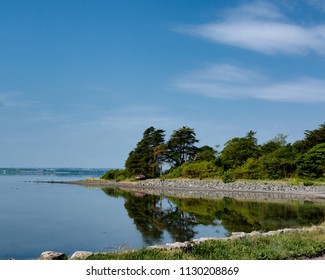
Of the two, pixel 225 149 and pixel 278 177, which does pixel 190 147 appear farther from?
pixel 278 177

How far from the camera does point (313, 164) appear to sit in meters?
37.2

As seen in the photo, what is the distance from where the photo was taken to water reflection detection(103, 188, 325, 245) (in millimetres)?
15668

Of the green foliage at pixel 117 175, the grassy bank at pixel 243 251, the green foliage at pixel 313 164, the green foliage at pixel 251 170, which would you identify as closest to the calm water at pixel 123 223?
the grassy bank at pixel 243 251

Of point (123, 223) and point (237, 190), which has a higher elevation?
point (237, 190)

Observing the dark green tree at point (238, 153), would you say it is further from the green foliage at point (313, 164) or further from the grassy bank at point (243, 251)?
the grassy bank at point (243, 251)

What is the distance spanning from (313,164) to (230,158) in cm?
1105

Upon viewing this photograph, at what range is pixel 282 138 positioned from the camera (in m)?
60.9

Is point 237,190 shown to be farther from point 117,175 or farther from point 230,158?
point 117,175

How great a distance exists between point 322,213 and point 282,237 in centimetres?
1268

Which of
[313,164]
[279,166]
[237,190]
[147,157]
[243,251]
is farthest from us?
[147,157]

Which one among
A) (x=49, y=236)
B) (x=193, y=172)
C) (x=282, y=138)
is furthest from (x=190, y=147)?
(x=49, y=236)

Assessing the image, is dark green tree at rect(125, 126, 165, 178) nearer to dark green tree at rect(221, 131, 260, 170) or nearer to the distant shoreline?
the distant shoreline

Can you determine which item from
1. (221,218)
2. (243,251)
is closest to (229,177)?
(221,218)

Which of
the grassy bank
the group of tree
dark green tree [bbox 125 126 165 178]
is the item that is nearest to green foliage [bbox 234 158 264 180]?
the group of tree
